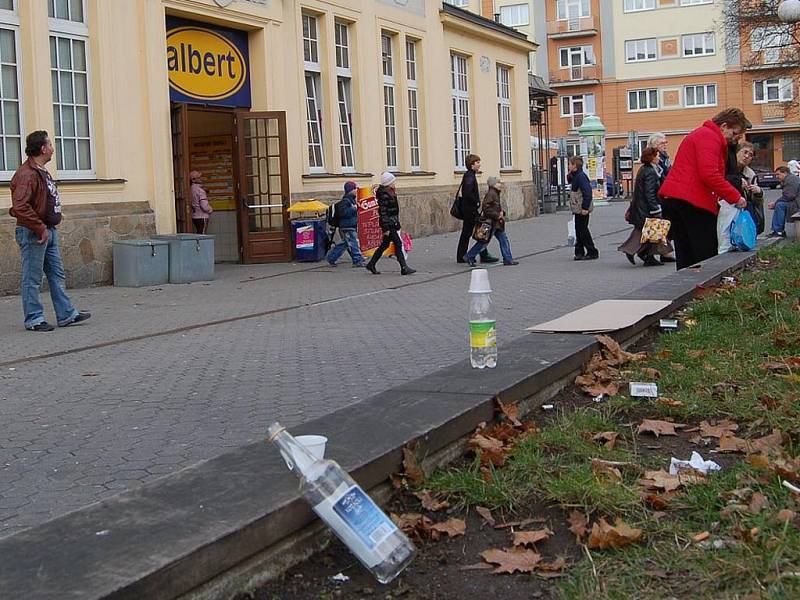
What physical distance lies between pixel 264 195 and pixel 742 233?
961 cm

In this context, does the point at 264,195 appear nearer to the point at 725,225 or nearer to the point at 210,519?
the point at 725,225

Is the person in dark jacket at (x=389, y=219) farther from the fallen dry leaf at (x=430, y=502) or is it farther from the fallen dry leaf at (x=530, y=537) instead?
the fallen dry leaf at (x=530, y=537)

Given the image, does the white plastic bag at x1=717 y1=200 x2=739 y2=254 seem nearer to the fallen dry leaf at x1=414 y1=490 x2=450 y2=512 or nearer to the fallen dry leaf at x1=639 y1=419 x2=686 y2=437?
the fallen dry leaf at x1=639 y1=419 x2=686 y2=437

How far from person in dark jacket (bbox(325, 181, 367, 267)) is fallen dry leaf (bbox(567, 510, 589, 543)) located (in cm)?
1460

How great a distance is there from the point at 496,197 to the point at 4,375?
1056 cm

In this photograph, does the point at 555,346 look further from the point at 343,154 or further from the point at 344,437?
the point at 343,154

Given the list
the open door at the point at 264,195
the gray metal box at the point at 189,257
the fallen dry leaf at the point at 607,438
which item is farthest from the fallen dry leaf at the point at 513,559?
the open door at the point at 264,195

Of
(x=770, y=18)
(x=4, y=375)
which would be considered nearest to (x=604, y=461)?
(x=4, y=375)

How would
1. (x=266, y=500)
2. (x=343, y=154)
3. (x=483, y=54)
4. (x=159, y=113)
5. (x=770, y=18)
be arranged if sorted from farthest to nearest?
(x=770, y=18)
(x=483, y=54)
(x=343, y=154)
(x=159, y=113)
(x=266, y=500)

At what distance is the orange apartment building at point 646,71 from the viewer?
221ft

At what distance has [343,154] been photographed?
22.7m

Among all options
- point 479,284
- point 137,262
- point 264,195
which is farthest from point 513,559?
point 264,195

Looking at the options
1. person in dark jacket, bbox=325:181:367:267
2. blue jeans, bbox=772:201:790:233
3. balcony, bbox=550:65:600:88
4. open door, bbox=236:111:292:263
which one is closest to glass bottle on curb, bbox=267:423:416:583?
person in dark jacket, bbox=325:181:367:267

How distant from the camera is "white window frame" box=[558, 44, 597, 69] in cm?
7256
